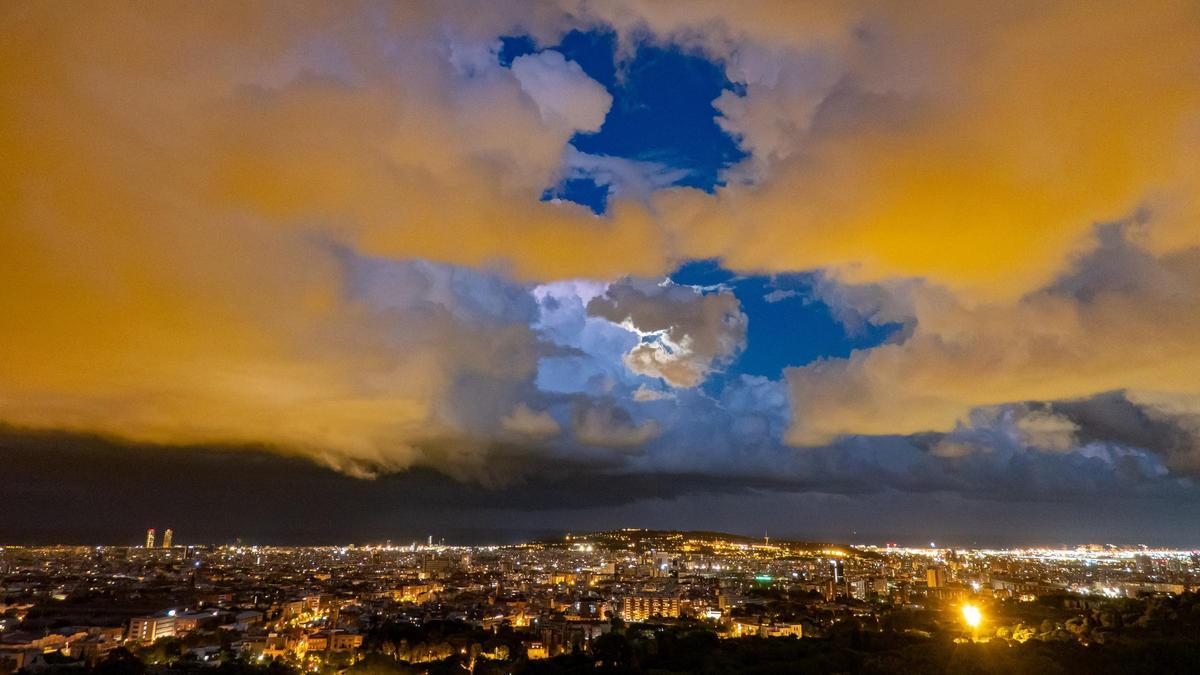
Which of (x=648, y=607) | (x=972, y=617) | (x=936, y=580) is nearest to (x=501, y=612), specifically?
(x=648, y=607)

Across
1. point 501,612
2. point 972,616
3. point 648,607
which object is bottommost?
point 648,607

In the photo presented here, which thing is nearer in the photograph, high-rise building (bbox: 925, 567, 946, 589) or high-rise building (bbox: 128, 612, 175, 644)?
high-rise building (bbox: 128, 612, 175, 644)

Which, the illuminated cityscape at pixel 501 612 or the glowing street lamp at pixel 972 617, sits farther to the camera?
the glowing street lamp at pixel 972 617

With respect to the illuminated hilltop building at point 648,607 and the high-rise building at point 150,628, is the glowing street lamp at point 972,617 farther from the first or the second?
the high-rise building at point 150,628

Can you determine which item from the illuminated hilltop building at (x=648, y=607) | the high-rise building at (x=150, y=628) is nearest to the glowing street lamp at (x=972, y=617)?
the illuminated hilltop building at (x=648, y=607)

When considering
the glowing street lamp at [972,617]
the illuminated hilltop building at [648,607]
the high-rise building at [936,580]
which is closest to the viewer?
the glowing street lamp at [972,617]

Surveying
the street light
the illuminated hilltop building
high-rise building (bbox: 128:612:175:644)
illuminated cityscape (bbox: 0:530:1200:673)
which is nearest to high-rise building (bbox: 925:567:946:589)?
illuminated cityscape (bbox: 0:530:1200:673)

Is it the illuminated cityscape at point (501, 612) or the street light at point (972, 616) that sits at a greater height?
the street light at point (972, 616)

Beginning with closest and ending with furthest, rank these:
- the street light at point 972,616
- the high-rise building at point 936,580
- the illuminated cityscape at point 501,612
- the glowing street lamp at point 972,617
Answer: the illuminated cityscape at point 501,612 < the glowing street lamp at point 972,617 < the street light at point 972,616 < the high-rise building at point 936,580

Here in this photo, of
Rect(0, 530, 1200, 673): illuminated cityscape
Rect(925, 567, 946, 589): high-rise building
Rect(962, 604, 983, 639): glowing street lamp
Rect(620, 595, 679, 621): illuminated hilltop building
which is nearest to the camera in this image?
Rect(0, 530, 1200, 673): illuminated cityscape

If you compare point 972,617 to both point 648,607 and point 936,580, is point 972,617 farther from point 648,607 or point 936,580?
point 936,580

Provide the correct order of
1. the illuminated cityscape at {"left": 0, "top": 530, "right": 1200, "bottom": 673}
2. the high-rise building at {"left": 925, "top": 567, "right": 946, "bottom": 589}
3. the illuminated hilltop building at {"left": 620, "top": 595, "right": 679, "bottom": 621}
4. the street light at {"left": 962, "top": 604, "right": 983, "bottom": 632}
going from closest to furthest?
the illuminated cityscape at {"left": 0, "top": 530, "right": 1200, "bottom": 673} → the street light at {"left": 962, "top": 604, "right": 983, "bottom": 632} → the illuminated hilltop building at {"left": 620, "top": 595, "right": 679, "bottom": 621} → the high-rise building at {"left": 925, "top": 567, "right": 946, "bottom": 589}

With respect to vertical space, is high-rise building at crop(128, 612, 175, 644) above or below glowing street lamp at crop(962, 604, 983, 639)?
below

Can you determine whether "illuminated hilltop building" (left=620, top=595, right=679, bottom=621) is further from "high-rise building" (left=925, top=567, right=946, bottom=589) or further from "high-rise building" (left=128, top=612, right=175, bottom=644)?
"high-rise building" (left=925, top=567, right=946, bottom=589)
